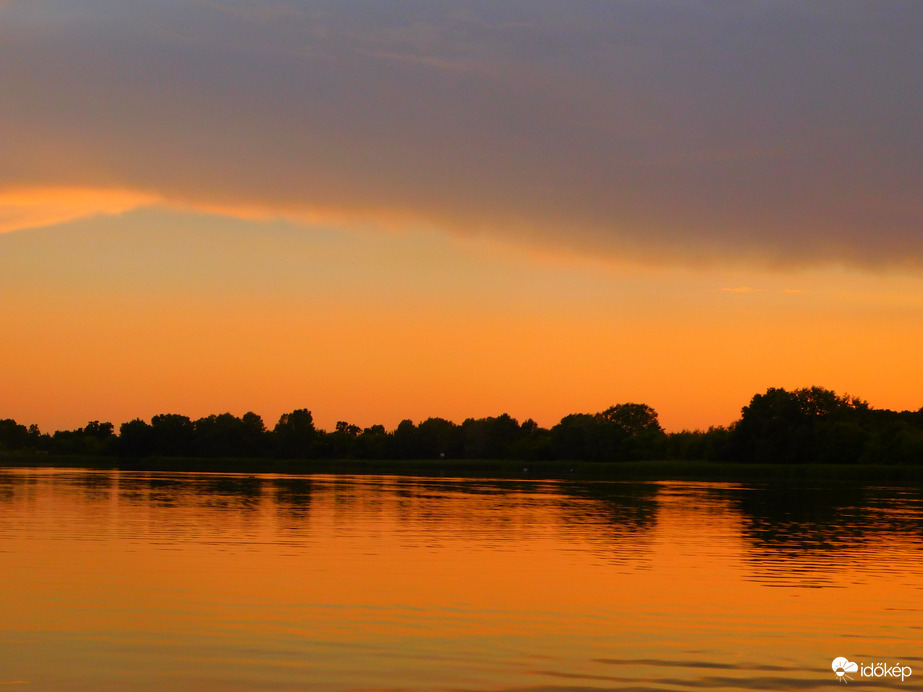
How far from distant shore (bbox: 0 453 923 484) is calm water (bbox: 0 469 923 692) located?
217 ft

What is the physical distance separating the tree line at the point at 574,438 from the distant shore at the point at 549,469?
4922 millimetres

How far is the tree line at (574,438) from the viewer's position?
110938 mm

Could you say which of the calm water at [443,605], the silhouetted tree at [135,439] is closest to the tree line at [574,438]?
the silhouetted tree at [135,439]

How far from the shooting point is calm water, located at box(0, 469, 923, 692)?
12.3m

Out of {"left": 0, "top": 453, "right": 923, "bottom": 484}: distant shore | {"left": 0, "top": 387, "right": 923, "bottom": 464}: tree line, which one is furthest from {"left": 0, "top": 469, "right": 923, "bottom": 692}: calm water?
{"left": 0, "top": 387, "right": 923, "bottom": 464}: tree line

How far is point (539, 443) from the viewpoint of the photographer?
488 ft

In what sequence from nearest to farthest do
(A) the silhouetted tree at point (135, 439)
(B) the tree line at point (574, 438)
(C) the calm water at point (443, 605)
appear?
1. (C) the calm water at point (443, 605)
2. (B) the tree line at point (574, 438)
3. (A) the silhouetted tree at point (135, 439)

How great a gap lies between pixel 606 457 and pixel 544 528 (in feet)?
344

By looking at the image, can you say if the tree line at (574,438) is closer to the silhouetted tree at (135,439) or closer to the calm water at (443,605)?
the silhouetted tree at (135,439)

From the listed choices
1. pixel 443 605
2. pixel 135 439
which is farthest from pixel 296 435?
pixel 443 605

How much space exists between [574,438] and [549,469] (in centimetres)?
791

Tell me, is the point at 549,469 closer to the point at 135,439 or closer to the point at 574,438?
the point at 574,438

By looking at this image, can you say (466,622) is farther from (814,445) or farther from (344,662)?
(814,445)

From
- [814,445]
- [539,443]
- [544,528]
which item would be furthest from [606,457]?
[544,528]
